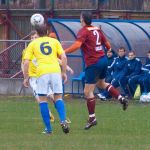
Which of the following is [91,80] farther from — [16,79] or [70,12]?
[70,12]

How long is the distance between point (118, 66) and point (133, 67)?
0.48 meters

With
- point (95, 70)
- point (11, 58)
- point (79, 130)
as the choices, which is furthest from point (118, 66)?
point (79, 130)

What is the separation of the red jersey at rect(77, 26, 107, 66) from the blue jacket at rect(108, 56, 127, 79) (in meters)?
9.67

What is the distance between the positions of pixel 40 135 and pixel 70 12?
76.2ft

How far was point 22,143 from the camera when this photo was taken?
42.4 feet

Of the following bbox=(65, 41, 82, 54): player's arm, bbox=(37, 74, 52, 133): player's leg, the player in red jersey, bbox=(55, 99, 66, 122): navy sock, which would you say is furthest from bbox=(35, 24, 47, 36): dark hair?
the player in red jersey

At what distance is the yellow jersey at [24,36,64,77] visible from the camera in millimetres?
14262

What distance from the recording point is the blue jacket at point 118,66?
2548 centimetres

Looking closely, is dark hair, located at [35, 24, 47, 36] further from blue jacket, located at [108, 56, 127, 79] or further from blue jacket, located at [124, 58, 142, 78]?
blue jacket, located at [108, 56, 127, 79]

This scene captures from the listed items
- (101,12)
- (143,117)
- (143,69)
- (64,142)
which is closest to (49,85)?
(64,142)

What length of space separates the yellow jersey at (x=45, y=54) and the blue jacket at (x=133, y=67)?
1104 centimetres

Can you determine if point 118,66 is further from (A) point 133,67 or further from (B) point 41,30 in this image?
(B) point 41,30

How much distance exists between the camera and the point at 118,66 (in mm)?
25547

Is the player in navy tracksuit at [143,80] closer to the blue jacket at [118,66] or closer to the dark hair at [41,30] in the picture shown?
the blue jacket at [118,66]
